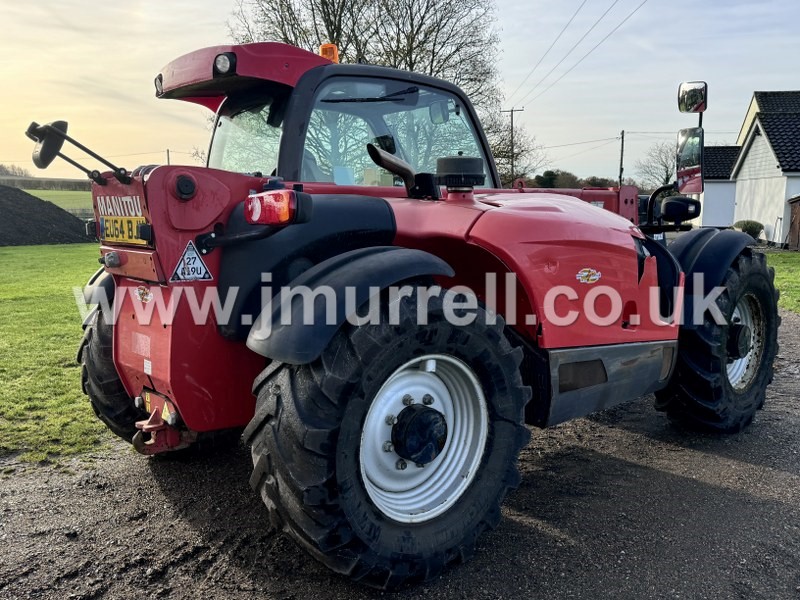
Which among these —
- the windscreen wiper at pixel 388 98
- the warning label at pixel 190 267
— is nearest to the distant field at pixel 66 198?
the windscreen wiper at pixel 388 98

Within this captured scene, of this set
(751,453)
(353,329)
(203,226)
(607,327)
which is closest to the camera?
(353,329)

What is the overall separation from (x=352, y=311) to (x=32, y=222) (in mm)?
34108

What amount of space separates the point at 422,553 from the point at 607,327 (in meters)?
1.52

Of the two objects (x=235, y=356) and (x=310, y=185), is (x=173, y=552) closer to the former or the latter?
(x=235, y=356)

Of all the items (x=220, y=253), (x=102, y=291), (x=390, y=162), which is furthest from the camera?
(x=102, y=291)

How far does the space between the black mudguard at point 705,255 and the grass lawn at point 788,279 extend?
659 centimetres

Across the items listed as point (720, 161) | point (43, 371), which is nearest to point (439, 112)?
point (43, 371)

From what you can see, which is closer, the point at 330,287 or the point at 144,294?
the point at 330,287

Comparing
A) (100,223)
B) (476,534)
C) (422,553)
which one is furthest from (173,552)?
(100,223)

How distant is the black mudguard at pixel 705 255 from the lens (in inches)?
167

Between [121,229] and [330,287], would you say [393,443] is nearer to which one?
[330,287]

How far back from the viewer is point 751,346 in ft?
15.7

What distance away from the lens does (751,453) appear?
4.18 meters

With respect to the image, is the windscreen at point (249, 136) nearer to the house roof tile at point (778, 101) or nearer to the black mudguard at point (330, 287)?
the black mudguard at point (330, 287)
